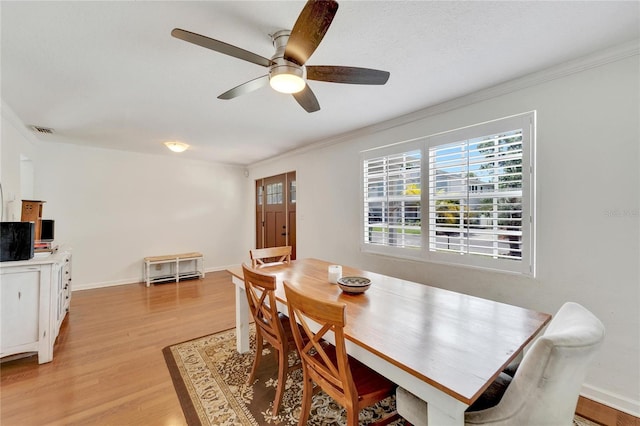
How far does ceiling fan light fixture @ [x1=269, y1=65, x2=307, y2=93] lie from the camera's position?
1.52 m

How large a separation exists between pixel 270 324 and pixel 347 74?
1.74 meters

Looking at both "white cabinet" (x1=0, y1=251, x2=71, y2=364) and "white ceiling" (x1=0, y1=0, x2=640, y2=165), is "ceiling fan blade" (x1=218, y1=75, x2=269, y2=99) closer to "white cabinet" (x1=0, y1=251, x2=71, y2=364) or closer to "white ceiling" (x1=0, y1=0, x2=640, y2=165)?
"white ceiling" (x1=0, y1=0, x2=640, y2=165)

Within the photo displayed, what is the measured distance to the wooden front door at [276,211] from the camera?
4848 mm

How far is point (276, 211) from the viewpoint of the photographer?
531cm

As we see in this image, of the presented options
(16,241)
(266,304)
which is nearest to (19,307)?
(16,241)

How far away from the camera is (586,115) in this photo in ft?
6.02

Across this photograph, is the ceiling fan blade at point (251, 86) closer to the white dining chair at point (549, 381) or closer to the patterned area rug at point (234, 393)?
the white dining chair at point (549, 381)

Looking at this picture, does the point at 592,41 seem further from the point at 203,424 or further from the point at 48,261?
the point at 48,261

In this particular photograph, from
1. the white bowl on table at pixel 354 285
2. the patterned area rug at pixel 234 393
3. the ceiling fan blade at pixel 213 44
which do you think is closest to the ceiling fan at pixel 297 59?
the ceiling fan blade at pixel 213 44

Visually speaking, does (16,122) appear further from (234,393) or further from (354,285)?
(354,285)

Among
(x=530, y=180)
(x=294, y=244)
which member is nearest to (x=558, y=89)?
(x=530, y=180)

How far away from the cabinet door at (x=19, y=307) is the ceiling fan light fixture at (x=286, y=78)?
2648 mm

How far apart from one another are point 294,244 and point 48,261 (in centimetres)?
314

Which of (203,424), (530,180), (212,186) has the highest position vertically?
(212,186)
